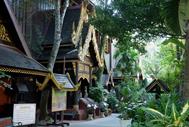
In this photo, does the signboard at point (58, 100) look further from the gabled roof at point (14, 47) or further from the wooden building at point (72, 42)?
the wooden building at point (72, 42)

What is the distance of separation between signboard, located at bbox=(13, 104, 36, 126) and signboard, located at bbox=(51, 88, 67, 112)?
5003mm

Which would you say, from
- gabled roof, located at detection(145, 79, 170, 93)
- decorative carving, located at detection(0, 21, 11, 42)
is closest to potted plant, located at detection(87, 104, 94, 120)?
gabled roof, located at detection(145, 79, 170, 93)

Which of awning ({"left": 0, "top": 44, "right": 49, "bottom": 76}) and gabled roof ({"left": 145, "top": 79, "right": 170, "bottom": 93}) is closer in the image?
awning ({"left": 0, "top": 44, "right": 49, "bottom": 76})

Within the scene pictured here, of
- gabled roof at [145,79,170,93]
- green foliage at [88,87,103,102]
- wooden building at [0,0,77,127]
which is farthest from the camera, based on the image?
green foliage at [88,87,103,102]

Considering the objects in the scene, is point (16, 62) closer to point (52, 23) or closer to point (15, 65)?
point (15, 65)

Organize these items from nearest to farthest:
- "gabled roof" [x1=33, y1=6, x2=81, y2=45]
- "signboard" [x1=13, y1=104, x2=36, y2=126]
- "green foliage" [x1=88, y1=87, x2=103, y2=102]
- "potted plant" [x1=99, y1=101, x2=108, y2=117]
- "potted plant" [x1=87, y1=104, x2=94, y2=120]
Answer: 1. "signboard" [x1=13, y1=104, x2=36, y2=126]
2. "gabled roof" [x1=33, y1=6, x2=81, y2=45]
3. "potted plant" [x1=87, y1=104, x2=94, y2=120]
4. "potted plant" [x1=99, y1=101, x2=108, y2=117]
5. "green foliage" [x1=88, y1=87, x2=103, y2=102]

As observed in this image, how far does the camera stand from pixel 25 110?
13094mm

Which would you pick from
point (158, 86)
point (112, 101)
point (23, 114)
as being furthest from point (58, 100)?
point (112, 101)

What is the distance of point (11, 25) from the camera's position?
17.5 meters

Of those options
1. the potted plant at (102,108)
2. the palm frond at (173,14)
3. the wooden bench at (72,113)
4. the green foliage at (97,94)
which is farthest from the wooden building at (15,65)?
the green foliage at (97,94)

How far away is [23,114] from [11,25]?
231 inches

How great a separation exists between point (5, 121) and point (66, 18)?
11.5m

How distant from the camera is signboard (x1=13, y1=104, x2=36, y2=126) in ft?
41.2

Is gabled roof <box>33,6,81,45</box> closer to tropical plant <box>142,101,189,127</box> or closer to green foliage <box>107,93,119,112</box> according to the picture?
green foliage <box>107,93,119,112</box>
